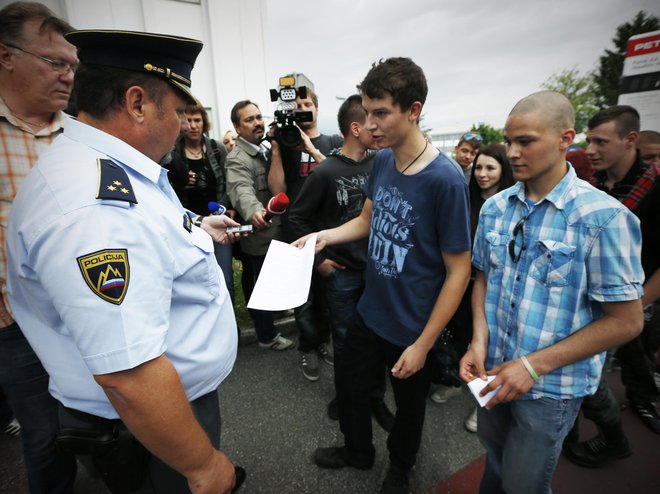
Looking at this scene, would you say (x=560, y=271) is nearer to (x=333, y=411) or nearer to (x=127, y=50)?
(x=127, y=50)

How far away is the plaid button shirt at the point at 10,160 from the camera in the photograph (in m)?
1.56

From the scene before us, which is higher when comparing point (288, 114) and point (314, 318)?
point (288, 114)

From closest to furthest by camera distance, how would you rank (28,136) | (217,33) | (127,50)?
(127,50)
(28,136)
(217,33)

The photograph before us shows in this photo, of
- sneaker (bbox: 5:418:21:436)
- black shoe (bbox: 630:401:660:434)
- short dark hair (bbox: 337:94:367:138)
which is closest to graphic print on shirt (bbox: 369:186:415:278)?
short dark hair (bbox: 337:94:367:138)

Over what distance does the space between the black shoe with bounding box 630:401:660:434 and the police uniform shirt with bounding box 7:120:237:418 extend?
329 cm

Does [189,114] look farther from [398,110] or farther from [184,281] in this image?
[184,281]

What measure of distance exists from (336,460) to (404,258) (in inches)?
56.8

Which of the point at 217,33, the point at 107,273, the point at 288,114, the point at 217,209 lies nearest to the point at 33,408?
the point at 217,209

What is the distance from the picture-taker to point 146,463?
3.59 ft

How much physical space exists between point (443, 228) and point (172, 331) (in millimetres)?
1175

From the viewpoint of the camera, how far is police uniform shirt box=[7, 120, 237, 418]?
2.51 feet

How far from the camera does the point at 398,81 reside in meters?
1.56

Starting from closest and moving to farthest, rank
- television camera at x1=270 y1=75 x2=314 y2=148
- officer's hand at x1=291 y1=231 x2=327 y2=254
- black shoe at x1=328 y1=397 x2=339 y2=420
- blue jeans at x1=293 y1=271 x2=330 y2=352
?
officer's hand at x1=291 y1=231 x2=327 y2=254 → black shoe at x1=328 y1=397 x2=339 y2=420 → television camera at x1=270 y1=75 x2=314 y2=148 → blue jeans at x1=293 y1=271 x2=330 y2=352

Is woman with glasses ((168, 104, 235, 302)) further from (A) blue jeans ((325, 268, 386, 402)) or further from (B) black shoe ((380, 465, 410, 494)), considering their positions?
(B) black shoe ((380, 465, 410, 494))
